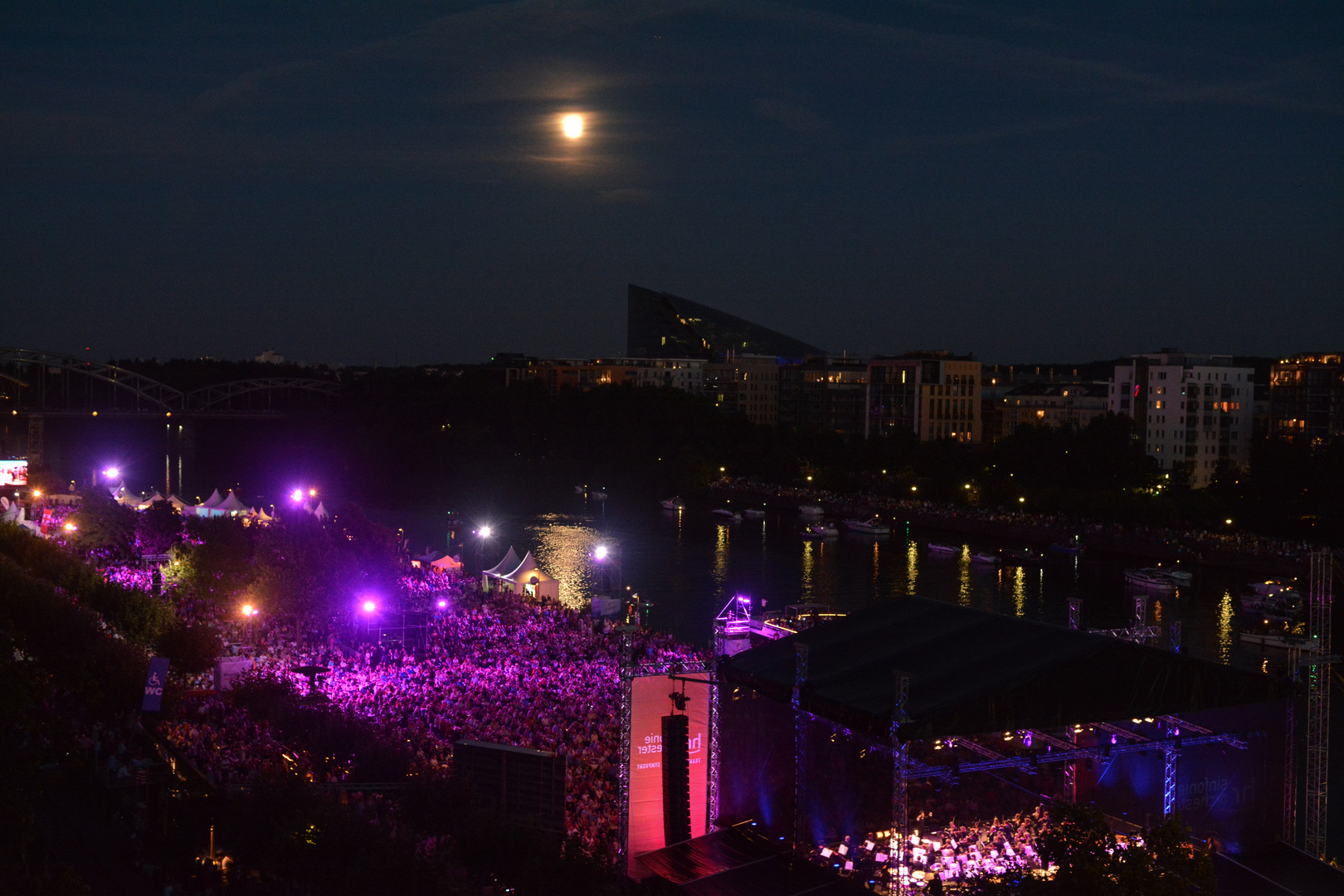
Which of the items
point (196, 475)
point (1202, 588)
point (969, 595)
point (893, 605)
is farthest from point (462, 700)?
point (196, 475)

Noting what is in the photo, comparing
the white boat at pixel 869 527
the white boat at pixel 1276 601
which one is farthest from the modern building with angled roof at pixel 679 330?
the white boat at pixel 1276 601

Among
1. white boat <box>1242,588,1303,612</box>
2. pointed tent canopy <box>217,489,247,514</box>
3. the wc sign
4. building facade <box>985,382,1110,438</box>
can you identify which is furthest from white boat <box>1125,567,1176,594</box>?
building facade <box>985,382,1110,438</box>

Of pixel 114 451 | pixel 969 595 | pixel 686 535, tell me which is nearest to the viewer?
pixel 969 595

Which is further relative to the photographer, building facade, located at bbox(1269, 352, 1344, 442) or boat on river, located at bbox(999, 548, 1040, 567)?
building facade, located at bbox(1269, 352, 1344, 442)

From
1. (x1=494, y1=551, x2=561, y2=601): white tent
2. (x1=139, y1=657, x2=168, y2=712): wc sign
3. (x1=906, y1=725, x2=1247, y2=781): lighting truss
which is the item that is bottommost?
(x1=494, y1=551, x2=561, y2=601): white tent

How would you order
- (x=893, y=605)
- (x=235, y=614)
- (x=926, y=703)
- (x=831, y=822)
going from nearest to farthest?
(x=926, y=703) < (x=831, y=822) < (x=893, y=605) < (x=235, y=614)

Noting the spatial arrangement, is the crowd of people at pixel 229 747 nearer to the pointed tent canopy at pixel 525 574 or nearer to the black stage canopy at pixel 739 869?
the black stage canopy at pixel 739 869

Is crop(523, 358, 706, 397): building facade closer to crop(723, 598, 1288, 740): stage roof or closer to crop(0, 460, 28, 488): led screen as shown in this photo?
crop(0, 460, 28, 488): led screen

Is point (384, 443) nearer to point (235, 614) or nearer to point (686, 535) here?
point (686, 535)
